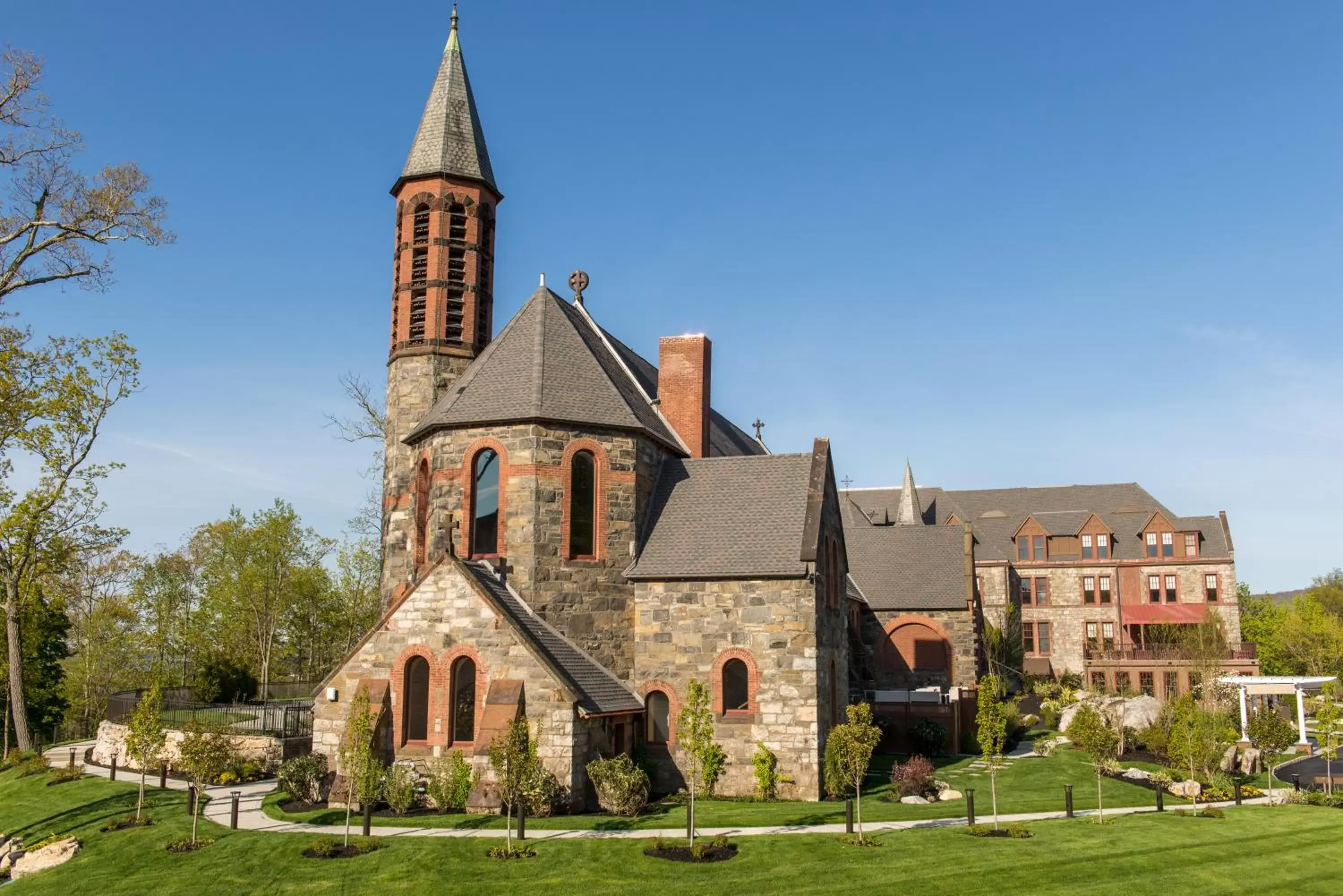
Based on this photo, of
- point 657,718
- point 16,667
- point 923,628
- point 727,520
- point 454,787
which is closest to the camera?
point 454,787

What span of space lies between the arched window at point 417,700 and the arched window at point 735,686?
747 centimetres

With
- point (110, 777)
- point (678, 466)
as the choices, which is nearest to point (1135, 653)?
point (678, 466)

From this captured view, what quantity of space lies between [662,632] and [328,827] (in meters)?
9.49

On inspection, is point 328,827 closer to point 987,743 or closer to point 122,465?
point 987,743

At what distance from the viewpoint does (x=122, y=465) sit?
116ft

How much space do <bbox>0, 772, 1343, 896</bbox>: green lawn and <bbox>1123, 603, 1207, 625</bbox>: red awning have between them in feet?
133

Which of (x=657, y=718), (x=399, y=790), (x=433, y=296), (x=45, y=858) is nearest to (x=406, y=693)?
(x=399, y=790)

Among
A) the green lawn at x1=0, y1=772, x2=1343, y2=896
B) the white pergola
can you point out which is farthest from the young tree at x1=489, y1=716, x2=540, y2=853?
the white pergola

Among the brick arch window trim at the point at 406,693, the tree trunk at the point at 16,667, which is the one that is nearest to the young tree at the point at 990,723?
the brick arch window trim at the point at 406,693

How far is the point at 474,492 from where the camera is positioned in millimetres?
28266

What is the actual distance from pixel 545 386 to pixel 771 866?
15061mm

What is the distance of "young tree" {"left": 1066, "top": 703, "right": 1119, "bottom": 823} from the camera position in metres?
25.0

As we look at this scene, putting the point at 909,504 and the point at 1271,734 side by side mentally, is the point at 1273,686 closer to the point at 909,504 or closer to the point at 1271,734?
the point at 1271,734

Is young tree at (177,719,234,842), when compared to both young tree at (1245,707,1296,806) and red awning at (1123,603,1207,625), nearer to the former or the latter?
young tree at (1245,707,1296,806)
